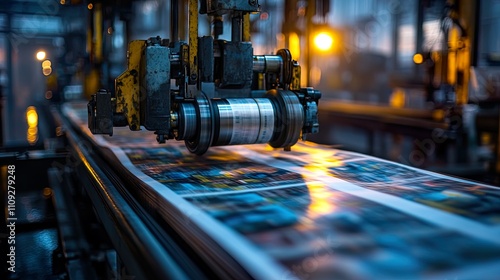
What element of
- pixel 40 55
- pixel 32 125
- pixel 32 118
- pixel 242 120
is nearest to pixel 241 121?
pixel 242 120

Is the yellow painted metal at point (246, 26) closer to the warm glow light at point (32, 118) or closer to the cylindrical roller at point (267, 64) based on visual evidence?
the cylindrical roller at point (267, 64)

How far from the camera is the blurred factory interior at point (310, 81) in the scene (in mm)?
2252

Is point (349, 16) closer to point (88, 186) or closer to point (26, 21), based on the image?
point (26, 21)

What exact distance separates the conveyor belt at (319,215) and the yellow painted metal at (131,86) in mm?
162

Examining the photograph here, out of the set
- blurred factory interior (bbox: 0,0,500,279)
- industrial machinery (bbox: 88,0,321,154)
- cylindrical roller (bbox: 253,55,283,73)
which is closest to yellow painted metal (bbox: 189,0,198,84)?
industrial machinery (bbox: 88,0,321,154)

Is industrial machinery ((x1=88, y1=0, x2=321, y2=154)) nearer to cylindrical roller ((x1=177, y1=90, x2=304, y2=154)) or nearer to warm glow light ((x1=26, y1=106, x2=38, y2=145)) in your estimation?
cylindrical roller ((x1=177, y1=90, x2=304, y2=154))

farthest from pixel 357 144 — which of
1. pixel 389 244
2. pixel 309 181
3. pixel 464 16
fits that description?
pixel 389 244

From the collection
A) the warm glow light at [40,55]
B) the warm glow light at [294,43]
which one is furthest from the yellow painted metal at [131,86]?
the warm glow light at [40,55]

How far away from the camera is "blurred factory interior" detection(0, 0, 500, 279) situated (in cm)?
225

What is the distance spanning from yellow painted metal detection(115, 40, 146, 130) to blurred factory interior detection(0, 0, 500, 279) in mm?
505

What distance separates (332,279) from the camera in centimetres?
63

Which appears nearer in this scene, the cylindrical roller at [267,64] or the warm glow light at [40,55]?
the cylindrical roller at [267,64]

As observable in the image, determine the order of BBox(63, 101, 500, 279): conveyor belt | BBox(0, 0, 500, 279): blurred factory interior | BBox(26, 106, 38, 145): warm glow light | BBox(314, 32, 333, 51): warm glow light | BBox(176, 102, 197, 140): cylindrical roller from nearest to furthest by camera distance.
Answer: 1. BBox(63, 101, 500, 279): conveyor belt
2. BBox(176, 102, 197, 140): cylindrical roller
3. BBox(0, 0, 500, 279): blurred factory interior
4. BBox(26, 106, 38, 145): warm glow light
5. BBox(314, 32, 333, 51): warm glow light

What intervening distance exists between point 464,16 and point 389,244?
3.32m
